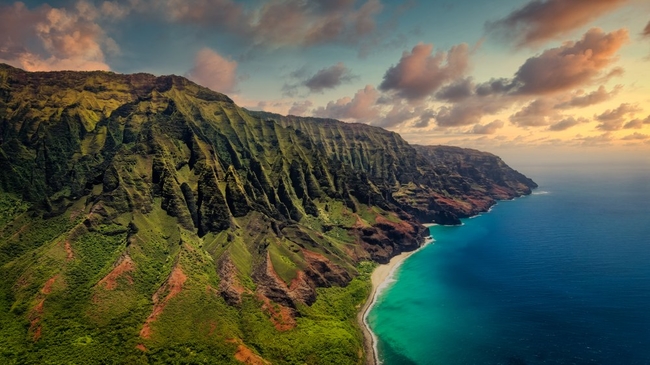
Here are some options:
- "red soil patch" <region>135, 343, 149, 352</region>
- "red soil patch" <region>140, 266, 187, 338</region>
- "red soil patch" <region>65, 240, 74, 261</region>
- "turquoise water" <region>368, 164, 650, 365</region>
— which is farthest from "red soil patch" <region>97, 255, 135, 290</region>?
"turquoise water" <region>368, 164, 650, 365</region>

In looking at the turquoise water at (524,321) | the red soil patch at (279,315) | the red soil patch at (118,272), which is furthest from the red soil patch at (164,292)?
the turquoise water at (524,321)

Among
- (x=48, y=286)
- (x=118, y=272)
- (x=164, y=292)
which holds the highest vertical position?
(x=118, y=272)

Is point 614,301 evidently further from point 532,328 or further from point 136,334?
point 136,334

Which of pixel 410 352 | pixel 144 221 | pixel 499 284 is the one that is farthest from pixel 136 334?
pixel 499 284

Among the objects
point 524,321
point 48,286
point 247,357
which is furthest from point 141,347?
point 524,321

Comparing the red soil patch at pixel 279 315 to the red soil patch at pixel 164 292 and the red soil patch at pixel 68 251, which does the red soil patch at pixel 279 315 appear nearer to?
the red soil patch at pixel 164 292

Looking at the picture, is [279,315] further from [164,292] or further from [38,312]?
[38,312]
